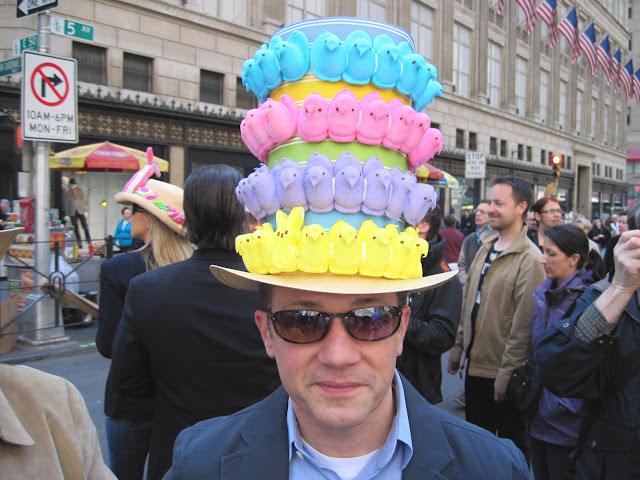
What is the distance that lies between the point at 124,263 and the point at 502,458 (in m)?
2.54

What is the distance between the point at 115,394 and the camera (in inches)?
113

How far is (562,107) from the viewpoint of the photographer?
41.3 meters

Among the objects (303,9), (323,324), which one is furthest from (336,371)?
(303,9)

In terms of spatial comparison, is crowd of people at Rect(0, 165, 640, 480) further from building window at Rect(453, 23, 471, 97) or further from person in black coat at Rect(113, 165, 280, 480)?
building window at Rect(453, 23, 471, 97)

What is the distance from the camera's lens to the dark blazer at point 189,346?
2.42m

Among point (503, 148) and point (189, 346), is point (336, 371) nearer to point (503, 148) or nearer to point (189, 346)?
point (189, 346)

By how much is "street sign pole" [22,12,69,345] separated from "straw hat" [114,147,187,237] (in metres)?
5.09

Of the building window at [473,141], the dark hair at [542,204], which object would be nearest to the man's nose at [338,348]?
the dark hair at [542,204]

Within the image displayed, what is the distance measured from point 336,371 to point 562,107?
151ft

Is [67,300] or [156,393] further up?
[156,393]

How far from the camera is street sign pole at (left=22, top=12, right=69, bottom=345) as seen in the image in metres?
7.69

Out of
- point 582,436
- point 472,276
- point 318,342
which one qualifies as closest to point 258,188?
point 318,342

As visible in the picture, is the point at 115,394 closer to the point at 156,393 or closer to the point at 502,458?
the point at 156,393

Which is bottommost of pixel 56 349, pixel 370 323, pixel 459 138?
pixel 56 349
